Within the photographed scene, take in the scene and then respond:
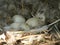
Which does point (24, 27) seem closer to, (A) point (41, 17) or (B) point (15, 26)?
(B) point (15, 26)

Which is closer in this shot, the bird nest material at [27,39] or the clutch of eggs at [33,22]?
the bird nest material at [27,39]

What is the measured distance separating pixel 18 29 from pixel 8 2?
12.7 inches

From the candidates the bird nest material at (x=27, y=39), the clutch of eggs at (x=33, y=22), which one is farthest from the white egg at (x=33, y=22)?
the bird nest material at (x=27, y=39)

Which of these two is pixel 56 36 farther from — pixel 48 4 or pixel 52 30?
pixel 48 4

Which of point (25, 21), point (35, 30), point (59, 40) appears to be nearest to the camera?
point (59, 40)

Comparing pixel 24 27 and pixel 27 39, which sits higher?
pixel 24 27

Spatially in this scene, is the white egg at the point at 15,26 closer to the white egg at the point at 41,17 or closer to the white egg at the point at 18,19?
the white egg at the point at 18,19

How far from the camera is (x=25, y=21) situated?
1975 millimetres

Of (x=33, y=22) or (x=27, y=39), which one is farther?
(x=33, y=22)

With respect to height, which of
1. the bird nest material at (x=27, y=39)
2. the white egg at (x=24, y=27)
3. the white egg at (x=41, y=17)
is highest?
the white egg at (x=41, y=17)

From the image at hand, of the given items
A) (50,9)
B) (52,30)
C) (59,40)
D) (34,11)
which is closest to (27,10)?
(34,11)

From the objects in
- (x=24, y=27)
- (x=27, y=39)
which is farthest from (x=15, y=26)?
(x=27, y=39)

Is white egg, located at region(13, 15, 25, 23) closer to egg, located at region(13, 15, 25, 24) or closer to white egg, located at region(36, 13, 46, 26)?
egg, located at region(13, 15, 25, 24)

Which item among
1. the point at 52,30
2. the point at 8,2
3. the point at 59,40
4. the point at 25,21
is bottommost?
the point at 59,40
